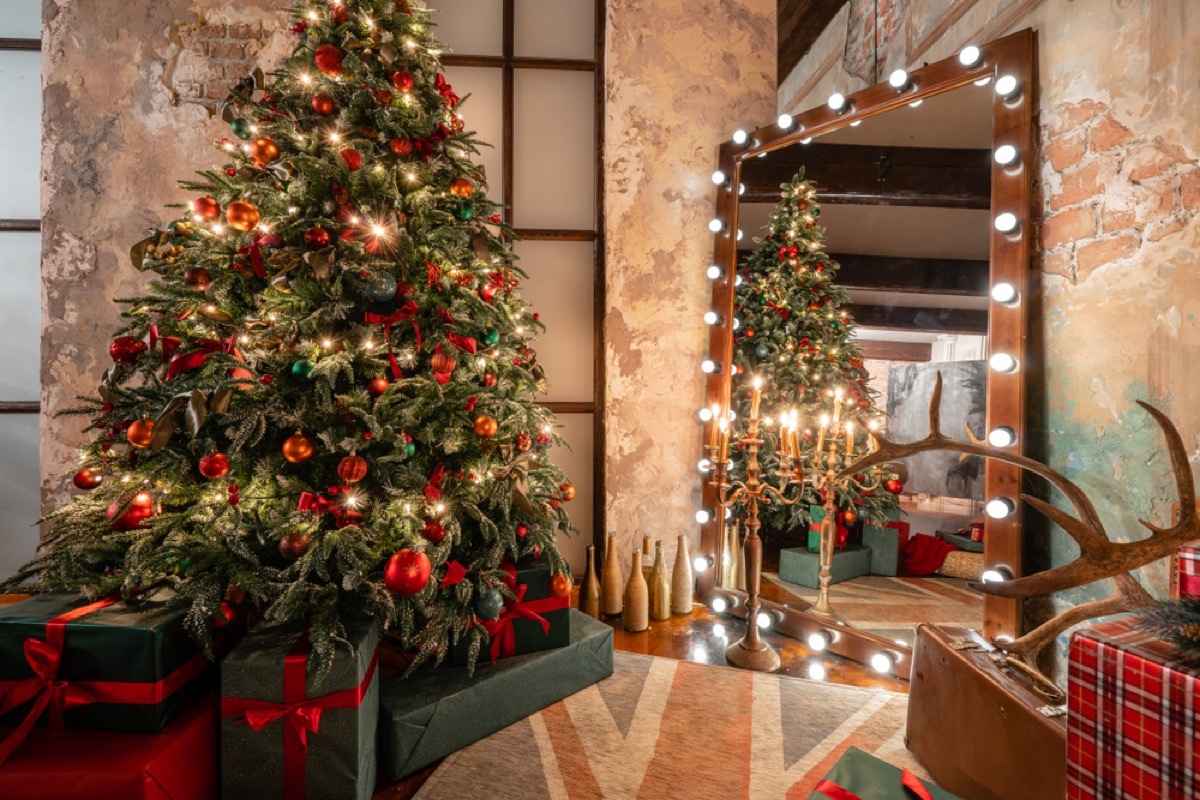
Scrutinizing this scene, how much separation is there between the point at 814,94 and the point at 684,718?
3795mm

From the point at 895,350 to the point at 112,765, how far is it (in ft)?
8.24

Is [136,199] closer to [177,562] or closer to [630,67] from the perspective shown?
[177,562]

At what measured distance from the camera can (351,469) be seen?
1.57m

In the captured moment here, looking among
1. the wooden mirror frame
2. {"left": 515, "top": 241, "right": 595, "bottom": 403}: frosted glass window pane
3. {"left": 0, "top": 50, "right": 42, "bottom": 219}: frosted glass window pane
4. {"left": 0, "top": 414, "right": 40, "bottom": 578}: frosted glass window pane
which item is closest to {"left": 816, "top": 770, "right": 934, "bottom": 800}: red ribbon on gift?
the wooden mirror frame

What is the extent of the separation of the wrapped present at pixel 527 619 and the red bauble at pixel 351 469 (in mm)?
547

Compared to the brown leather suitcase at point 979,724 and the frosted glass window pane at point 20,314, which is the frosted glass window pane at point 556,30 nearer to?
the frosted glass window pane at point 20,314

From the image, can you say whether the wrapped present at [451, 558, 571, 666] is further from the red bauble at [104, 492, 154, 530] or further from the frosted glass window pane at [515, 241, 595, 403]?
the frosted glass window pane at [515, 241, 595, 403]

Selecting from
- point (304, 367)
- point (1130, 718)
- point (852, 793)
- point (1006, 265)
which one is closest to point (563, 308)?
point (304, 367)

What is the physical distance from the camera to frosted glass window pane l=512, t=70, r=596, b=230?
299cm

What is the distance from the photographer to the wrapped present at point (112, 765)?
1.17m

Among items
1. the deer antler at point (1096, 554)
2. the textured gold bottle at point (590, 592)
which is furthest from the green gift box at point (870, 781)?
the textured gold bottle at point (590, 592)

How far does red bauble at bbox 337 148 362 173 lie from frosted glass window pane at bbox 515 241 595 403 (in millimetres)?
1281

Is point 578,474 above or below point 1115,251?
below

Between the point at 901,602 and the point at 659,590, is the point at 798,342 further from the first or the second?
the point at 659,590
